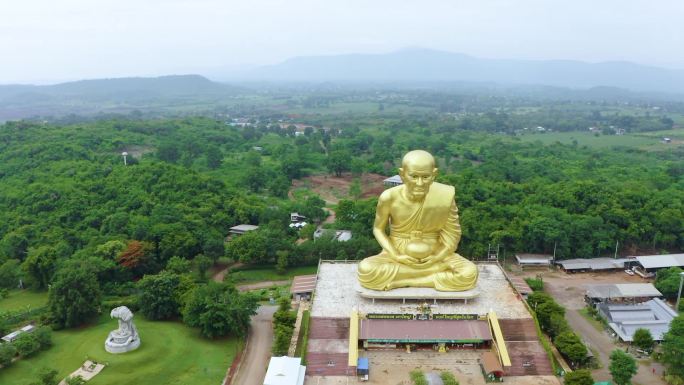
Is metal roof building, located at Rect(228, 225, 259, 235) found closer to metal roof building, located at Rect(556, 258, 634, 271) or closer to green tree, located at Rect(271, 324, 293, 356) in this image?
green tree, located at Rect(271, 324, 293, 356)

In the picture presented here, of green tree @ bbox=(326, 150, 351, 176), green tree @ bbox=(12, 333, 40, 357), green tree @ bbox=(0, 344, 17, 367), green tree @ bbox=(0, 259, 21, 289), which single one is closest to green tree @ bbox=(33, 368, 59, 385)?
green tree @ bbox=(0, 344, 17, 367)

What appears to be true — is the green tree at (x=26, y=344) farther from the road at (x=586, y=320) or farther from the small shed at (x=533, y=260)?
the small shed at (x=533, y=260)

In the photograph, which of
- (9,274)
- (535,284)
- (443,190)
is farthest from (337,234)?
(9,274)

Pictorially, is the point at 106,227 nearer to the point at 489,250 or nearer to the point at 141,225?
the point at 141,225

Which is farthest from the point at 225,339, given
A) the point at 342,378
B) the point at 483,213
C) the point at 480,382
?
the point at 483,213

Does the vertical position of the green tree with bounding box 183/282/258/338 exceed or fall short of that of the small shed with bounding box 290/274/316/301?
it exceeds it

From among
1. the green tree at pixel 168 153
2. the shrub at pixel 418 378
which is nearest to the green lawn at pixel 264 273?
the shrub at pixel 418 378

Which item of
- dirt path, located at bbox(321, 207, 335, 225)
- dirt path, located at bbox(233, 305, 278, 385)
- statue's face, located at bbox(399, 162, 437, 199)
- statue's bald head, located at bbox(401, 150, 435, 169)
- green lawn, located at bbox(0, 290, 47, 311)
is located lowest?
dirt path, located at bbox(321, 207, 335, 225)
